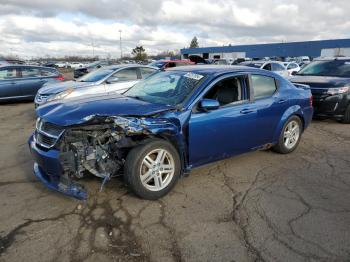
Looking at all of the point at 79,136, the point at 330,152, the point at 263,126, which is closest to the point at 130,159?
the point at 79,136

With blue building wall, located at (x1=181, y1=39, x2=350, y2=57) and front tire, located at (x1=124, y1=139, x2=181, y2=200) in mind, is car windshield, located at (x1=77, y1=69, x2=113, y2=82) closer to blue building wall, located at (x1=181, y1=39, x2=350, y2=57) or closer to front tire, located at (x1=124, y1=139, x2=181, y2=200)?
front tire, located at (x1=124, y1=139, x2=181, y2=200)

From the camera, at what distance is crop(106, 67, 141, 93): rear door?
9.16 m

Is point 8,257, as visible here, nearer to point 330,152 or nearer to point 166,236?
point 166,236

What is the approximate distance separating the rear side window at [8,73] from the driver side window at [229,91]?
10.1 metres

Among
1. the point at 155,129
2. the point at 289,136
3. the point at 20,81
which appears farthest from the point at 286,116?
the point at 20,81

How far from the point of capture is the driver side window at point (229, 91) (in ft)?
15.0

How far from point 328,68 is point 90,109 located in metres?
8.30

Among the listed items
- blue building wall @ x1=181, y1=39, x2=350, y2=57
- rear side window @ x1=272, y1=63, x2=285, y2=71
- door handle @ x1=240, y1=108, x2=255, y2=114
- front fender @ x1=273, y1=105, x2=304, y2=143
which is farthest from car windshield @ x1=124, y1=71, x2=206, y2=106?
blue building wall @ x1=181, y1=39, x2=350, y2=57

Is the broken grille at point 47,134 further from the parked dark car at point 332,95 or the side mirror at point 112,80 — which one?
the parked dark car at point 332,95

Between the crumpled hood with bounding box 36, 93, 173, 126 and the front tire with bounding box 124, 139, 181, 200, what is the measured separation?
44 cm

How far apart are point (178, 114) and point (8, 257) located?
2355 millimetres

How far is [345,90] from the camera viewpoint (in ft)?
27.0

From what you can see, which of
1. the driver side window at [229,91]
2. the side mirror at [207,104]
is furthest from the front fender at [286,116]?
the side mirror at [207,104]

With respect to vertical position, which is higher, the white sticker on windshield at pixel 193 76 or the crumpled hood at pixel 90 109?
the white sticker on windshield at pixel 193 76
